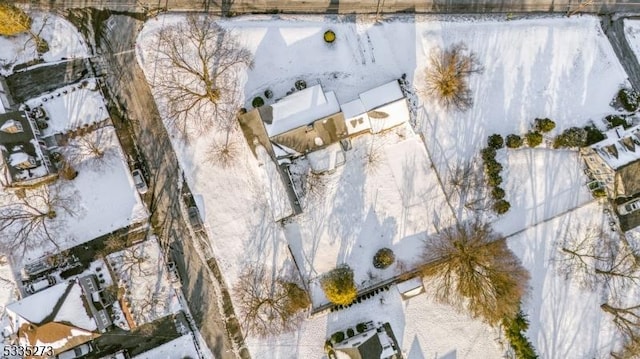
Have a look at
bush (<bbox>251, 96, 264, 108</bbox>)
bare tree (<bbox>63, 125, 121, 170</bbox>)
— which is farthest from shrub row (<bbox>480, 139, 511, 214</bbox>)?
bare tree (<bbox>63, 125, 121, 170</bbox>)

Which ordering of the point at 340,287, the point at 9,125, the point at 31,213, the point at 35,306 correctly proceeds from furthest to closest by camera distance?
1. the point at 31,213
2. the point at 340,287
3. the point at 9,125
4. the point at 35,306

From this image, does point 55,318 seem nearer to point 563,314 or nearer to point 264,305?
point 264,305

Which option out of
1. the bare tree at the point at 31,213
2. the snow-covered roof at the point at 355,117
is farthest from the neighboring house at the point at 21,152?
the snow-covered roof at the point at 355,117

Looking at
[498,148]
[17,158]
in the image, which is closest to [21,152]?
[17,158]

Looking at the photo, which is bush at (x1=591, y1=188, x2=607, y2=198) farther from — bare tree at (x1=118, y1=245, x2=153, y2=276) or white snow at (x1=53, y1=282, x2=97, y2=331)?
white snow at (x1=53, y1=282, x2=97, y2=331)

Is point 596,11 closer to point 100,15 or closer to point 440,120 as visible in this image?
point 440,120

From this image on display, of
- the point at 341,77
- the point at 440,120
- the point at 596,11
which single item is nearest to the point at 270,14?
the point at 341,77
